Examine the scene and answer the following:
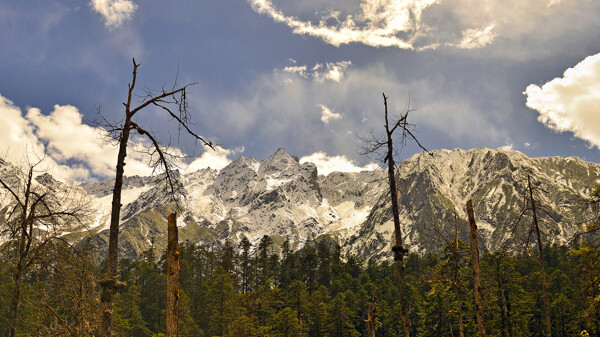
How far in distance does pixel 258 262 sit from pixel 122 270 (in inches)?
941

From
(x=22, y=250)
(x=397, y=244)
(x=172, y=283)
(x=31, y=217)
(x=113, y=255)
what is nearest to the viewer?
(x=172, y=283)

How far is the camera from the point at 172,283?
771cm

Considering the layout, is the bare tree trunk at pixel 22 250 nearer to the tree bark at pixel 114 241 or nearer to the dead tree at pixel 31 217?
the dead tree at pixel 31 217

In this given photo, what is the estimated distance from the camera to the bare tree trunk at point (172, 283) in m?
7.52

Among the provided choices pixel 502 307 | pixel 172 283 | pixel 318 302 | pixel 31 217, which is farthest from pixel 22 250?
pixel 318 302

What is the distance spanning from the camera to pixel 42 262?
44.5ft

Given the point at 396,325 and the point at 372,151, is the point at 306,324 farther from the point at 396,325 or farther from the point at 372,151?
the point at 372,151

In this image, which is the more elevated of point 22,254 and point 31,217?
point 31,217

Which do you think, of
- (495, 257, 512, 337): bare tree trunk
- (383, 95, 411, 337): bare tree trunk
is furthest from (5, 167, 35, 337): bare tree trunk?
(495, 257, 512, 337): bare tree trunk

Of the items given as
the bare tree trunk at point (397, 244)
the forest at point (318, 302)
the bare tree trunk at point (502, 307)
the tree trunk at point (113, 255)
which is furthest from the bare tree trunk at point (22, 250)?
the bare tree trunk at point (502, 307)

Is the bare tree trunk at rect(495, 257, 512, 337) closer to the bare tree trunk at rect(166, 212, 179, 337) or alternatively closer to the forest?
the forest

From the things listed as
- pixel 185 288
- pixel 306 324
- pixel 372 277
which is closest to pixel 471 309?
pixel 306 324

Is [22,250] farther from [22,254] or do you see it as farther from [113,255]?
[113,255]

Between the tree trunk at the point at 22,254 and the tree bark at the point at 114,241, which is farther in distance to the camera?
the tree trunk at the point at 22,254
